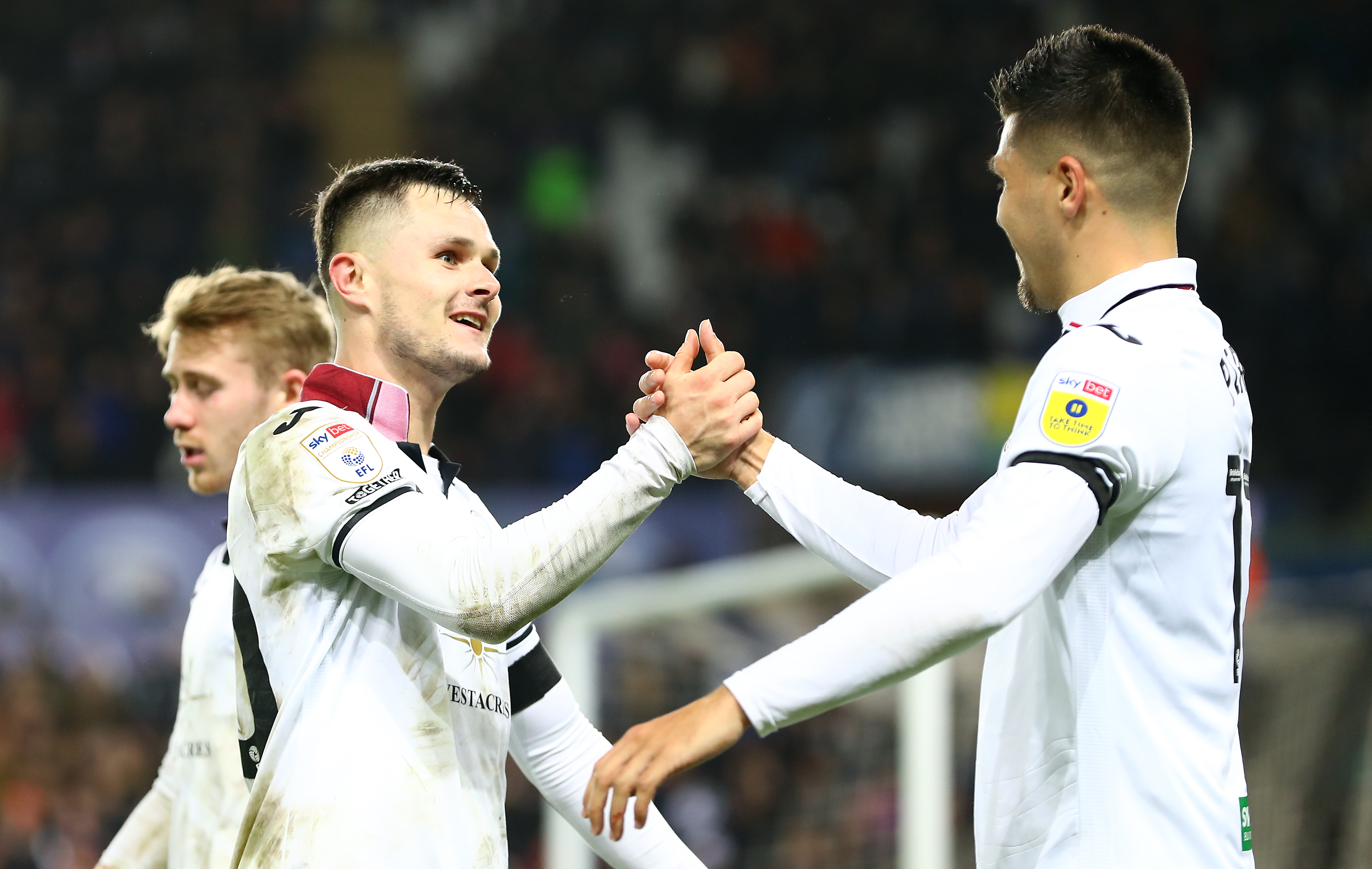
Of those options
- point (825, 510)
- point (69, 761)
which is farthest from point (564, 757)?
point (69, 761)

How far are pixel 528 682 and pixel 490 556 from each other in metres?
0.78

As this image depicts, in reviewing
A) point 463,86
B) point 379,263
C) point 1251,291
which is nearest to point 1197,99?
point 1251,291

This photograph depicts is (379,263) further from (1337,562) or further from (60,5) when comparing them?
(60,5)

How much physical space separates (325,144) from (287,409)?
35.6 feet

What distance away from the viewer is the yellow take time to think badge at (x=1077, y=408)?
2.38m

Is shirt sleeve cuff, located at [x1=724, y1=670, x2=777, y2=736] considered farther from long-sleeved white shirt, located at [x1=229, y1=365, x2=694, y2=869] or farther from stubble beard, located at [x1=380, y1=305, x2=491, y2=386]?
stubble beard, located at [x1=380, y1=305, x2=491, y2=386]

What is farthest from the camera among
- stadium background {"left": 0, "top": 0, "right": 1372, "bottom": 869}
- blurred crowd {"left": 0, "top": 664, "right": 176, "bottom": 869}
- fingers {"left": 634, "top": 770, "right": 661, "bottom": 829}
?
blurred crowd {"left": 0, "top": 664, "right": 176, "bottom": 869}

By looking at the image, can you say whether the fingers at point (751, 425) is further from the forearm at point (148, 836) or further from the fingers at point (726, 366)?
the forearm at point (148, 836)

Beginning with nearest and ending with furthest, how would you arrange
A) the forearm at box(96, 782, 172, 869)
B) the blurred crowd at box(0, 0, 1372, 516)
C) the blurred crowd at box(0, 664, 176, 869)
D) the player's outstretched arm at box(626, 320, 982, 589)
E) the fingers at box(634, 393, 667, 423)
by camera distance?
the fingers at box(634, 393, 667, 423)
the player's outstretched arm at box(626, 320, 982, 589)
the forearm at box(96, 782, 172, 869)
the blurred crowd at box(0, 664, 176, 869)
the blurred crowd at box(0, 0, 1372, 516)

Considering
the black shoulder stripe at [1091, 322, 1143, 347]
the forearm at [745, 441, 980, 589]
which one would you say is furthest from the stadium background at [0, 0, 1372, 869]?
the black shoulder stripe at [1091, 322, 1143, 347]

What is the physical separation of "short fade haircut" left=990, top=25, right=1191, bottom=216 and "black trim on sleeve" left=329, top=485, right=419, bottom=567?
1.40 meters

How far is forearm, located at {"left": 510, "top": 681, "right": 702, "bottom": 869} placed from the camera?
3156 mm

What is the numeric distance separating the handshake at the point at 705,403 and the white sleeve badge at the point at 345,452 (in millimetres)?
527

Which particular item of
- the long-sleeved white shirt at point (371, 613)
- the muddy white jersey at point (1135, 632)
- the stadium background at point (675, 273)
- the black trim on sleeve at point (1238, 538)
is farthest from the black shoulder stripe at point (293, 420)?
the stadium background at point (675, 273)
